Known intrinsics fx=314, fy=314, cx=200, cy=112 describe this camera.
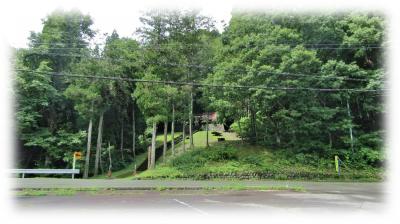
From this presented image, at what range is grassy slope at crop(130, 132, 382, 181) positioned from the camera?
17875mm

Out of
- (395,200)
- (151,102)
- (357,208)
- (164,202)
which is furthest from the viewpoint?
(151,102)

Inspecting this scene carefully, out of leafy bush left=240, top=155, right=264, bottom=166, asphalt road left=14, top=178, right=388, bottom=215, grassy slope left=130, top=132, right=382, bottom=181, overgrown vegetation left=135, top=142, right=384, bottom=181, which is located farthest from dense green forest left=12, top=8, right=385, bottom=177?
asphalt road left=14, top=178, right=388, bottom=215

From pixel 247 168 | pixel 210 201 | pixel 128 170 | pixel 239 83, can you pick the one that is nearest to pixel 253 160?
pixel 247 168

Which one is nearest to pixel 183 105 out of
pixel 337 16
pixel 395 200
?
pixel 337 16

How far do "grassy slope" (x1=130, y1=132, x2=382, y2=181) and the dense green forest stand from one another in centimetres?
114

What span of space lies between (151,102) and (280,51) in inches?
335

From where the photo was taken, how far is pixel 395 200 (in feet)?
34.6

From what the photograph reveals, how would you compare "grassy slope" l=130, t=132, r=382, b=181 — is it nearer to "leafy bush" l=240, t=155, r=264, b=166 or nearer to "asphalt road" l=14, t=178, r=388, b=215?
"leafy bush" l=240, t=155, r=264, b=166

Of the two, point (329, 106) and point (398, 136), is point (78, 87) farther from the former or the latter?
point (398, 136)

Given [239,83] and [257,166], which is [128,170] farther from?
[239,83]

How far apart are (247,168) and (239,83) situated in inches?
Answer: 198

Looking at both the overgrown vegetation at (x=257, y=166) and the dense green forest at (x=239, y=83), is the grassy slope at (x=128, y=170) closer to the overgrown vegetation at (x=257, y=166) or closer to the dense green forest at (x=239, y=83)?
the dense green forest at (x=239, y=83)

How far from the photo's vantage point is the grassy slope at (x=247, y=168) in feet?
58.6

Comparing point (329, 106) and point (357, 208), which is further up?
point (329, 106)
